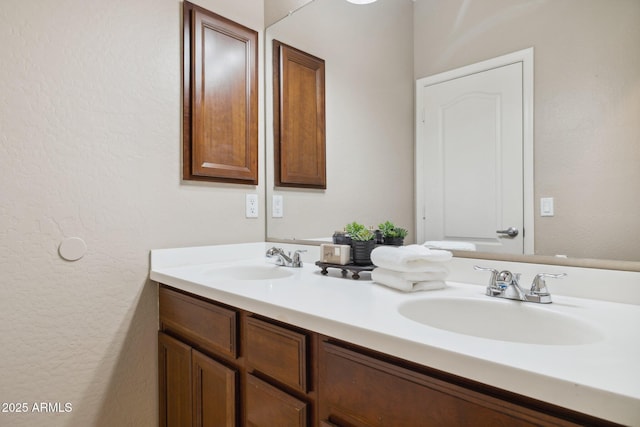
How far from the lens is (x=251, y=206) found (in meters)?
1.87

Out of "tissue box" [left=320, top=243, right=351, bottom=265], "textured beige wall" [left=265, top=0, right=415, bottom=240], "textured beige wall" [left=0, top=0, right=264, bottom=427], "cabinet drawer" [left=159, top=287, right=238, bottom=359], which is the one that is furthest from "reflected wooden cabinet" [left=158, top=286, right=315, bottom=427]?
"textured beige wall" [left=265, top=0, right=415, bottom=240]

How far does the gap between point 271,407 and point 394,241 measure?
0.73m

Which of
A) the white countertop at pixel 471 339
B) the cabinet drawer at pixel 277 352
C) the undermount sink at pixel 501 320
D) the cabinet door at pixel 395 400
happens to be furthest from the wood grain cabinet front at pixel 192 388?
the undermount sink at pixel 501 320

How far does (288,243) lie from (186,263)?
505 mm

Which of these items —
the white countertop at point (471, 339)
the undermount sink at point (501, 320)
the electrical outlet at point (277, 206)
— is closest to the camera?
the white countertop at point (471, 339)

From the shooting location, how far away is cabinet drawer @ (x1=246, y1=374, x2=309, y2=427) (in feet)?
2.89

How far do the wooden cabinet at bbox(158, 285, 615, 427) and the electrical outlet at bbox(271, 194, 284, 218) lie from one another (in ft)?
2.20

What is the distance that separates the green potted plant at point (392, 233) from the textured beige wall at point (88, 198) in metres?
0.86

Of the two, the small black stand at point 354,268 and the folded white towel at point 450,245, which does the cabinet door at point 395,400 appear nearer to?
the small black stand at point 354,268

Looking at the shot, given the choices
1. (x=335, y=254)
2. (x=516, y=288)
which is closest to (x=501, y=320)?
(x=516, y=288)

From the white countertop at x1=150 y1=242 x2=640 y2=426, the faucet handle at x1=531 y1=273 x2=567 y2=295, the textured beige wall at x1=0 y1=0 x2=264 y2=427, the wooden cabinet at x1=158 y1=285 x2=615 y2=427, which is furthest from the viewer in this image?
the textured beige wall at x1=0 y1=0 x2=264 y2=427

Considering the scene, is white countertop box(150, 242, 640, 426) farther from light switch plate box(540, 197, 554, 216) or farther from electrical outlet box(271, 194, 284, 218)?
electrical outlet box(271, 194, 284, 218)

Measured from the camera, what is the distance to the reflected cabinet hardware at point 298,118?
5.86ft

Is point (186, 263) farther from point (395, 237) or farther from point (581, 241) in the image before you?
point (581, 241)
